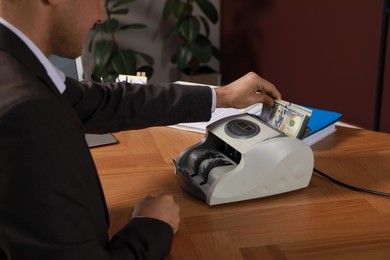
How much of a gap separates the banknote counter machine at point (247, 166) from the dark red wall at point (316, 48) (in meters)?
2.19

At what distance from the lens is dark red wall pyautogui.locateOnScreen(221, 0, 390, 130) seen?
3.37 m

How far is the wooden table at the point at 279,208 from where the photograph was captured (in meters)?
1.11

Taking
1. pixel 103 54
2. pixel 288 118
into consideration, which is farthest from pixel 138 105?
pixel 103 54

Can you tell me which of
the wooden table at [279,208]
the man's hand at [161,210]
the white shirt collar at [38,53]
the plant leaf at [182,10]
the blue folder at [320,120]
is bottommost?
the plant leaf at [182,10]

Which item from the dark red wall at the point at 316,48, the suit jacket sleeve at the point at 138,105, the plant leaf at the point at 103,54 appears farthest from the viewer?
the plant leaf at the point at 103,54

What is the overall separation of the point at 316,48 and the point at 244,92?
7.68 ft

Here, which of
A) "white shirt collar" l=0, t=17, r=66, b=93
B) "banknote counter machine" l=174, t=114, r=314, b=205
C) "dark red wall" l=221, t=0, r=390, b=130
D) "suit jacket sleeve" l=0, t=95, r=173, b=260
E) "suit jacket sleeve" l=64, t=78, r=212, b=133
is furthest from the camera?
"dark red wall" l=221, t=0, r=390, b=130

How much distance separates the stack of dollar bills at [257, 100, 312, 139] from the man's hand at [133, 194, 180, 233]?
13.8 inches

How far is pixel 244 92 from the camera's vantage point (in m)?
1.50

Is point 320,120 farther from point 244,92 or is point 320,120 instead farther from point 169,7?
point 169,7

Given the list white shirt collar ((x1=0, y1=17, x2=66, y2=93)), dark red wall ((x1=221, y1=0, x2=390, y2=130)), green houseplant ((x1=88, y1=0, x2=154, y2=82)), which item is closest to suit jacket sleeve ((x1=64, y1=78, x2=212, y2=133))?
white shirt collar ((x1=0, y1=17, x2=66, y2=93))

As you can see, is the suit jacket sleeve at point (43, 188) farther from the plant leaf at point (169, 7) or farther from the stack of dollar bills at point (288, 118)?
the plant leaf at point (169, 7)

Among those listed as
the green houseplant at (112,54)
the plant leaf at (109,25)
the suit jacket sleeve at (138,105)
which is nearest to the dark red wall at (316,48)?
→ the green houseplant at (112,54)

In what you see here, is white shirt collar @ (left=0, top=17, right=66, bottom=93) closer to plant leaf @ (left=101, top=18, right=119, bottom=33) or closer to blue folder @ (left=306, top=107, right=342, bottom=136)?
blue folder @ (left=306, top=107, right=342, bottom=136)
